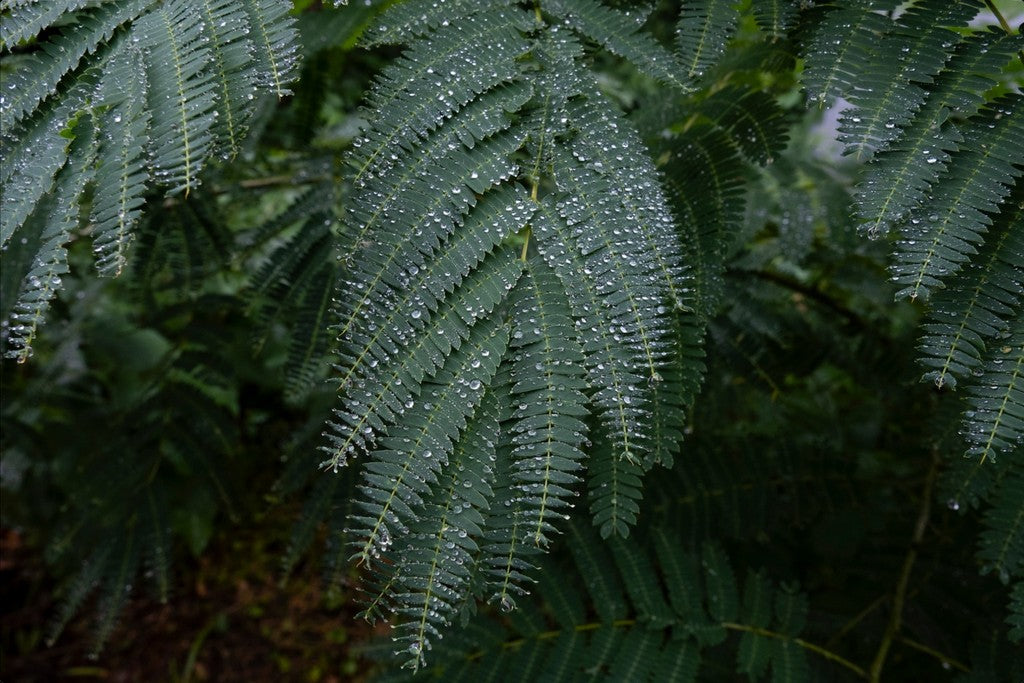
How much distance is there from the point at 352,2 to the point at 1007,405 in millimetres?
1559

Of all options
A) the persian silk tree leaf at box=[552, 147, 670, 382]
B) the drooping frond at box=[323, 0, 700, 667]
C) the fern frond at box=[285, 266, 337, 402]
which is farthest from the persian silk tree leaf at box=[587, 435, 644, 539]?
the fern frond at box=[285, 266, 337, 402]

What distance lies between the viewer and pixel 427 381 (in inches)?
34.4

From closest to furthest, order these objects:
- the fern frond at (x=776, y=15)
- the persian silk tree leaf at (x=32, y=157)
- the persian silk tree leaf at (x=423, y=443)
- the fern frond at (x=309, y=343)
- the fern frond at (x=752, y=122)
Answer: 1. the persian silk tree leaf at (x=423, y=443)
2. the persian silk tree leaf at (x=32, y=157)
3. the fern frond at (x=776, y=15)
4. the fern frond at (x=752, y=122)
5. the fern frond at (x=309, y=343)

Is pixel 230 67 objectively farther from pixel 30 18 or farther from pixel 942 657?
pixel 942 657

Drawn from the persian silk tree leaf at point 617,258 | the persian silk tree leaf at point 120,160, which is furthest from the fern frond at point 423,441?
the persian silk tree leaf at point 120,160

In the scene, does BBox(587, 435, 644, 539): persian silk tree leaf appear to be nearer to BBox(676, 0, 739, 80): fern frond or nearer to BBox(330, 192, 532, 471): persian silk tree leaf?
BBox(330, 192, 532, 471): persian silk tree leaf

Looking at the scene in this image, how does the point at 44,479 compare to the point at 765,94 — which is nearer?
the point at 765,94

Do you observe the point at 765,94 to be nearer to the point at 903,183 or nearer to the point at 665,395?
the point at 903,183

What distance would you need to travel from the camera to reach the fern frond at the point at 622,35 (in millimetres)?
1125

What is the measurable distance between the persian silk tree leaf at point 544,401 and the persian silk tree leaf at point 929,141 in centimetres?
43

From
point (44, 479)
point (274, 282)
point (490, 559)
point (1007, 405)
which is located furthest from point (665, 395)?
point (44, 479)

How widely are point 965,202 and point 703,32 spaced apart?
1.56 ft

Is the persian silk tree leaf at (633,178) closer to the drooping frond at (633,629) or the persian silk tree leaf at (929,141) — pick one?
the persian silk tree leaf at (929,141)

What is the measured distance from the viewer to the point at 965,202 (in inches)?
37.1
